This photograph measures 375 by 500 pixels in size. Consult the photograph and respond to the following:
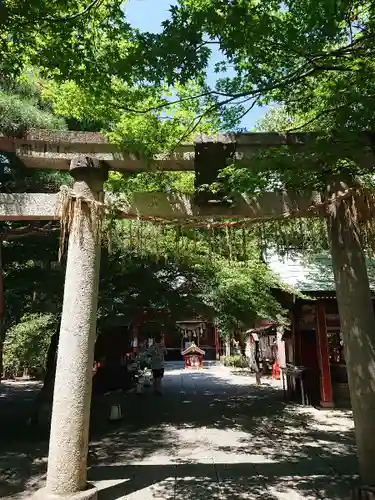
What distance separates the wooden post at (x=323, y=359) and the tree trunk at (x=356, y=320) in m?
6.70

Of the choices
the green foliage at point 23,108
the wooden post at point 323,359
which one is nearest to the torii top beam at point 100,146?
the green foliage at point 23,108

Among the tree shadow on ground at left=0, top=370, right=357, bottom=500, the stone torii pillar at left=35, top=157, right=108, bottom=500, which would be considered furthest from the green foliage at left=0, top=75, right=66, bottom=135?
the tree shadow on ground at left=0, top=370, right=357, bottom=500

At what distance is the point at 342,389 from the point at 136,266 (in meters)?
7.49

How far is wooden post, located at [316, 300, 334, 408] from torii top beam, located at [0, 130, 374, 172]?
281 inches

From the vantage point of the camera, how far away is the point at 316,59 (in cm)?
495

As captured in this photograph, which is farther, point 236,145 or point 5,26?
point 236,145

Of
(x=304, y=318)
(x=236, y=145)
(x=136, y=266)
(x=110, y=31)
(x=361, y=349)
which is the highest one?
(x=110, y=31)

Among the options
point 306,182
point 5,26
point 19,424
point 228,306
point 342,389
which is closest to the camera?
point 5,26

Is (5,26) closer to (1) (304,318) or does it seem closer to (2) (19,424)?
(2) (19,424)

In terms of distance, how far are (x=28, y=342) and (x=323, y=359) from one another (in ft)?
34.6

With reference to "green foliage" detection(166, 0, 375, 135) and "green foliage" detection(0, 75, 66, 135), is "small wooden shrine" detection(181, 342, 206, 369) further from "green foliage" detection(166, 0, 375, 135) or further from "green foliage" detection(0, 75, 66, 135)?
"green foliage" detection(166, 0, 375, 135)

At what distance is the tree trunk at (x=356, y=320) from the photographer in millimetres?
4602

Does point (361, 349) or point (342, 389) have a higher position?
point (361, 349)

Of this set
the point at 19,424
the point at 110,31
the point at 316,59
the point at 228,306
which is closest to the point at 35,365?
the point at 19,424
